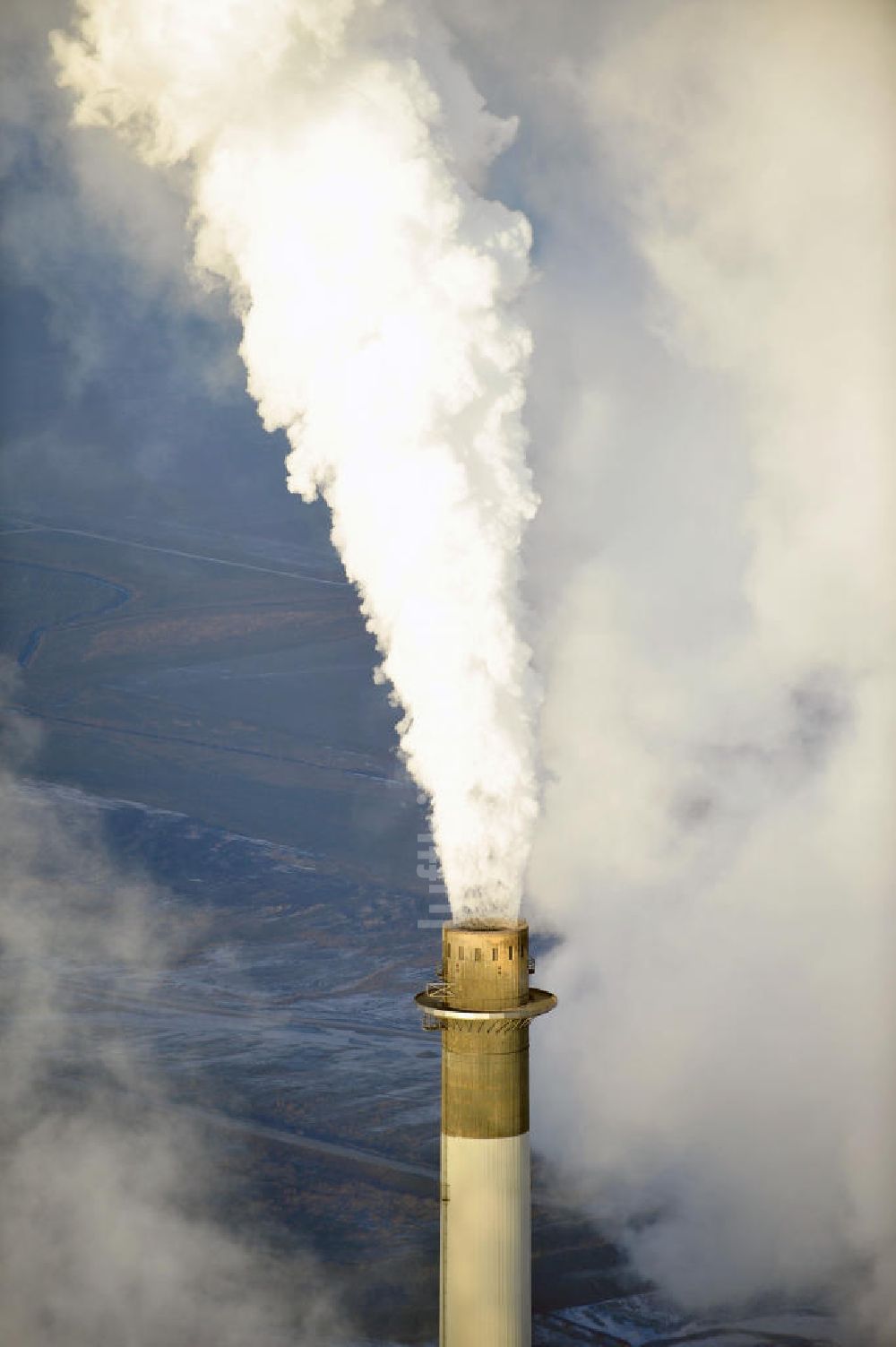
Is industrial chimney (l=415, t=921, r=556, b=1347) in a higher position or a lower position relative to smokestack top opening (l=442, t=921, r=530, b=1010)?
lower

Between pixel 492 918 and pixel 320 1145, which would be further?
pixel 320 1145

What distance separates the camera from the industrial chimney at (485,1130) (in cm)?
2578

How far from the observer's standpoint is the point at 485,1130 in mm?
25766

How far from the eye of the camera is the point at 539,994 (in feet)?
89.0

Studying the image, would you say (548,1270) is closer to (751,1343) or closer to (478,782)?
(751,1343)

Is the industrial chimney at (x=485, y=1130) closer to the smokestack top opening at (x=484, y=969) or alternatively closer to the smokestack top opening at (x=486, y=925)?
the smokestack top opening at (x=484, y=969)

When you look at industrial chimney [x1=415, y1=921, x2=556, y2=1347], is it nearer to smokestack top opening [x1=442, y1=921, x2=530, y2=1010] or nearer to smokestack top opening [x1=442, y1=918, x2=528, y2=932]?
smokestack top opening [x1=442, y1=921, x2=530, y2=1010]

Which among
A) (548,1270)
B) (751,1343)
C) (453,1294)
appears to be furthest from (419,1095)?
(453,1294)

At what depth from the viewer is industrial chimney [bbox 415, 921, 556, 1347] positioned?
25.8m

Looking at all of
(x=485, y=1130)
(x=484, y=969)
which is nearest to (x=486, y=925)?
(x=484, y=969)

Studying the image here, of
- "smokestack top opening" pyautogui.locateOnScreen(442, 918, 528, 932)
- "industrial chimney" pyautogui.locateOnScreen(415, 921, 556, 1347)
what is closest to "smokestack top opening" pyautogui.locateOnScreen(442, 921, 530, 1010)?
"industrial chimney" pyautogui.locateOnScreen(415, 921, 556, 1347)

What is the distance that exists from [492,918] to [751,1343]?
22623mm

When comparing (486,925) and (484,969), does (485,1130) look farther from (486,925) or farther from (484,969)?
(486,925)

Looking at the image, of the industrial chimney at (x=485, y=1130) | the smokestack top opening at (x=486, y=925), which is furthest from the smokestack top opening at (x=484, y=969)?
the smokestack top opening at (x=486, y=925)
